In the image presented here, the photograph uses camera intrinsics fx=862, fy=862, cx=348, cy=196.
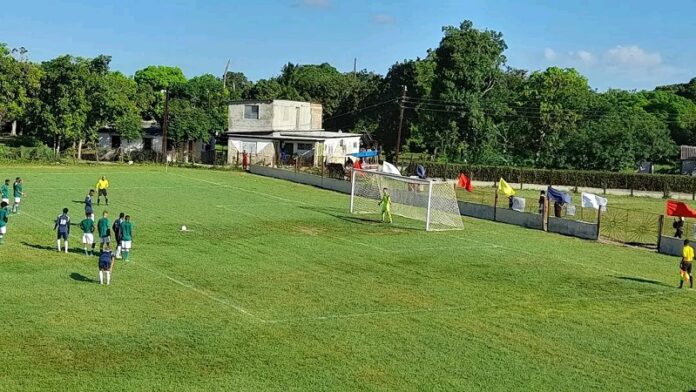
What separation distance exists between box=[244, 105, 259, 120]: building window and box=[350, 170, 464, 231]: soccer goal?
95.1 ft

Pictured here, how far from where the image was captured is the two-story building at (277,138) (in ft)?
244

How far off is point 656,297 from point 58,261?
63.2 feet

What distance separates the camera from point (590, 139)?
3132 inches

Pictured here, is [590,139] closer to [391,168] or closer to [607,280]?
[391,168]

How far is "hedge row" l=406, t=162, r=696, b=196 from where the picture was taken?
71812 millimetres

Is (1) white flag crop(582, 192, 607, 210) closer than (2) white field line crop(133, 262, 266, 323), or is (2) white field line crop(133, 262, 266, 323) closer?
(2) white field line crop(133, 262, 266, 323)

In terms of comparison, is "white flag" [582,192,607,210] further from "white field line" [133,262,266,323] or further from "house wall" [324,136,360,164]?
"house wall" [324,136,360,164]

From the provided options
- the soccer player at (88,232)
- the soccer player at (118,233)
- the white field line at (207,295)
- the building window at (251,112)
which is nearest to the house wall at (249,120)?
the building window at (251,112)

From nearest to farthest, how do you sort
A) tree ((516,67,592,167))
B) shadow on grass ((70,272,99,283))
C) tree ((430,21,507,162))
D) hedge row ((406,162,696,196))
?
shadow on grass ((70,272,99,283))
hedge row ((406,162,696,196))
tree ((430,21,507,162))
tree ((516,67,592,167))

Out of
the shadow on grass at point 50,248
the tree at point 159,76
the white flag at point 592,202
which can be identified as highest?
the tree at point 159,76

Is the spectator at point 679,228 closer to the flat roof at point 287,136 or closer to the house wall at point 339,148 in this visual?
the house wall at point 339,148

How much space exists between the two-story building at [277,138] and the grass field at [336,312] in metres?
34.7

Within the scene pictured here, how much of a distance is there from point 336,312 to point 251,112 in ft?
190

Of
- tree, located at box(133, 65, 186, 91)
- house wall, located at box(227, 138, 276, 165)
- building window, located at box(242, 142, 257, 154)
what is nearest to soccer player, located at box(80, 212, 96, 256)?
house wall, located at box(227, 138, 276, 165)
